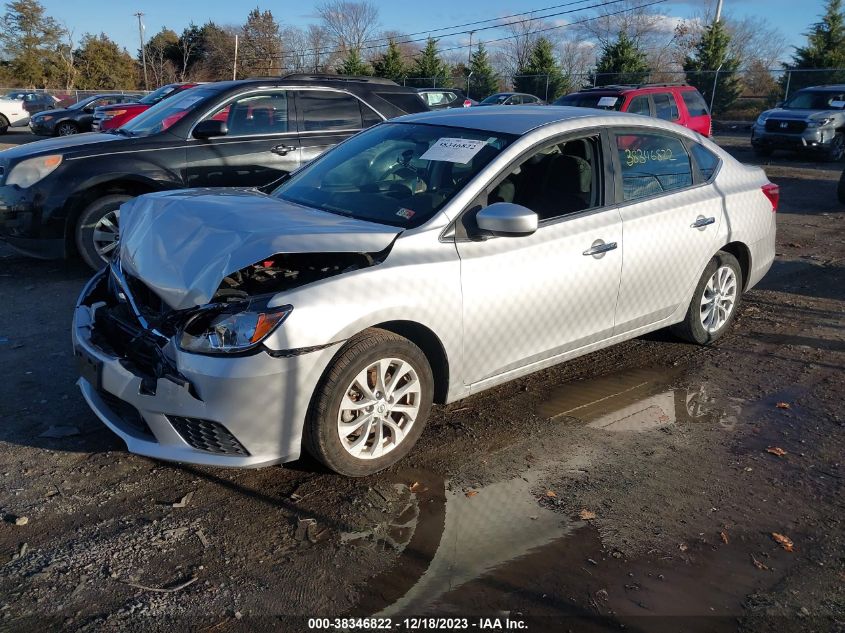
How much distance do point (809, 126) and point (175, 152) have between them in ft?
52.9

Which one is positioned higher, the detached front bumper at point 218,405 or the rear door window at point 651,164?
the rear door window at point 651,164

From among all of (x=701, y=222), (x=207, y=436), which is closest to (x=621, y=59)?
(x=701, y=222)

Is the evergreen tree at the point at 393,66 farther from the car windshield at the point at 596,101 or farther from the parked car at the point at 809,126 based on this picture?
the car windshield at the point at 596,101

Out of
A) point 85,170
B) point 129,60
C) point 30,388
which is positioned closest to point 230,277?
point 30,388

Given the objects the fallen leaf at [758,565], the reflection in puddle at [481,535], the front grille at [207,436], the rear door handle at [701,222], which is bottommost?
the fallen leaf at [758,565]

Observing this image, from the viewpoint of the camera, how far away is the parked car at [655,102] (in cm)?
1377

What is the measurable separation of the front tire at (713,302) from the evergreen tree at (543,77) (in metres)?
31.0

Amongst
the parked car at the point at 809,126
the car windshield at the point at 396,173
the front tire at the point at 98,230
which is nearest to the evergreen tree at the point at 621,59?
the parked car at the point at 809,126

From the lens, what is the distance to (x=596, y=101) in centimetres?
1438

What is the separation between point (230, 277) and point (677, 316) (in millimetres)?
3183

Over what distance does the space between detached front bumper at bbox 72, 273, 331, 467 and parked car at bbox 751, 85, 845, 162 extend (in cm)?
1815

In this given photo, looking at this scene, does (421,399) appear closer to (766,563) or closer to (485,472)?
(485,472)

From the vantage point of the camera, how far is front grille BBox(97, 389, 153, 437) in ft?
11.5

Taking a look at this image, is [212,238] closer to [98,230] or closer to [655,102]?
[98,230]
